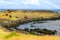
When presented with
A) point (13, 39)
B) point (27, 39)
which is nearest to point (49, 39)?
point (27, 39)

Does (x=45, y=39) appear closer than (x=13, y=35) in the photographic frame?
Yes

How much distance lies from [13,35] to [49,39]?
4.77 meters

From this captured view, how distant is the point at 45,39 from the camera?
23047 millimetres

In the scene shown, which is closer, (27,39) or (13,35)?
(27,39)

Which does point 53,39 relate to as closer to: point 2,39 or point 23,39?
point 23,39

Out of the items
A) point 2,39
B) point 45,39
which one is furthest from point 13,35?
point 45,39

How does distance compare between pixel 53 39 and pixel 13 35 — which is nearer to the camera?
pixel 53 39

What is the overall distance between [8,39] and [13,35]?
2.67 metres

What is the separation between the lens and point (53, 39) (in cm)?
2300

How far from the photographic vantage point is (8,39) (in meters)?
22.8

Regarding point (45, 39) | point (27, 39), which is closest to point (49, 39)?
point (45, 39)

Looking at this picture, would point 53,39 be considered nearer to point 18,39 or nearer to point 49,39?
point 49,39

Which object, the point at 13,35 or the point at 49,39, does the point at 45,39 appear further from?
the point at 13,35

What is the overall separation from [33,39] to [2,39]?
332cm
